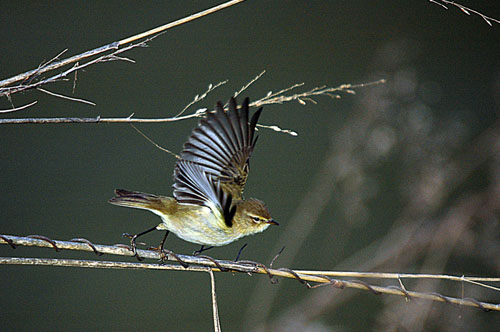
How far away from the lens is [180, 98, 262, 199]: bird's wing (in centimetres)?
150

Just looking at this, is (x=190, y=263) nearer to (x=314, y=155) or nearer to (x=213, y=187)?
(x=213, y=187)

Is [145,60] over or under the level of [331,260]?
over

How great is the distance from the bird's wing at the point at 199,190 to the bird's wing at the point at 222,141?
38 millimetres

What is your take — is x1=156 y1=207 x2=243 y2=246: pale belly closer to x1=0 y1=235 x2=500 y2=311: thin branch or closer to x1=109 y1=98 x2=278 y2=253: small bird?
x1=109 y1=98 x2=278 y2=253: small bird

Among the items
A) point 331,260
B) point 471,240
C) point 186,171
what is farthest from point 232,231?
point 331,260

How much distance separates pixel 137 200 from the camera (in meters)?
1.91

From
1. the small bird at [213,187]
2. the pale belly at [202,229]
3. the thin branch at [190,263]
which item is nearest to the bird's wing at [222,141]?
the small bird at [213,187]

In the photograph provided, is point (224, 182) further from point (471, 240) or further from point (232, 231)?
point (471, 240)

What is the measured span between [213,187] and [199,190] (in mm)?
119

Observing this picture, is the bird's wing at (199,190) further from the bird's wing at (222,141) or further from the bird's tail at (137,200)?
the bird's tail at (137,200)

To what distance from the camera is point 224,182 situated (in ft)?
6.38

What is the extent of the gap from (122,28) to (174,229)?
1976 millimetres

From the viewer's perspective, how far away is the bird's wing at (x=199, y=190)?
156cm

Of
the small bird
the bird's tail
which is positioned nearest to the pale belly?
the small bird
